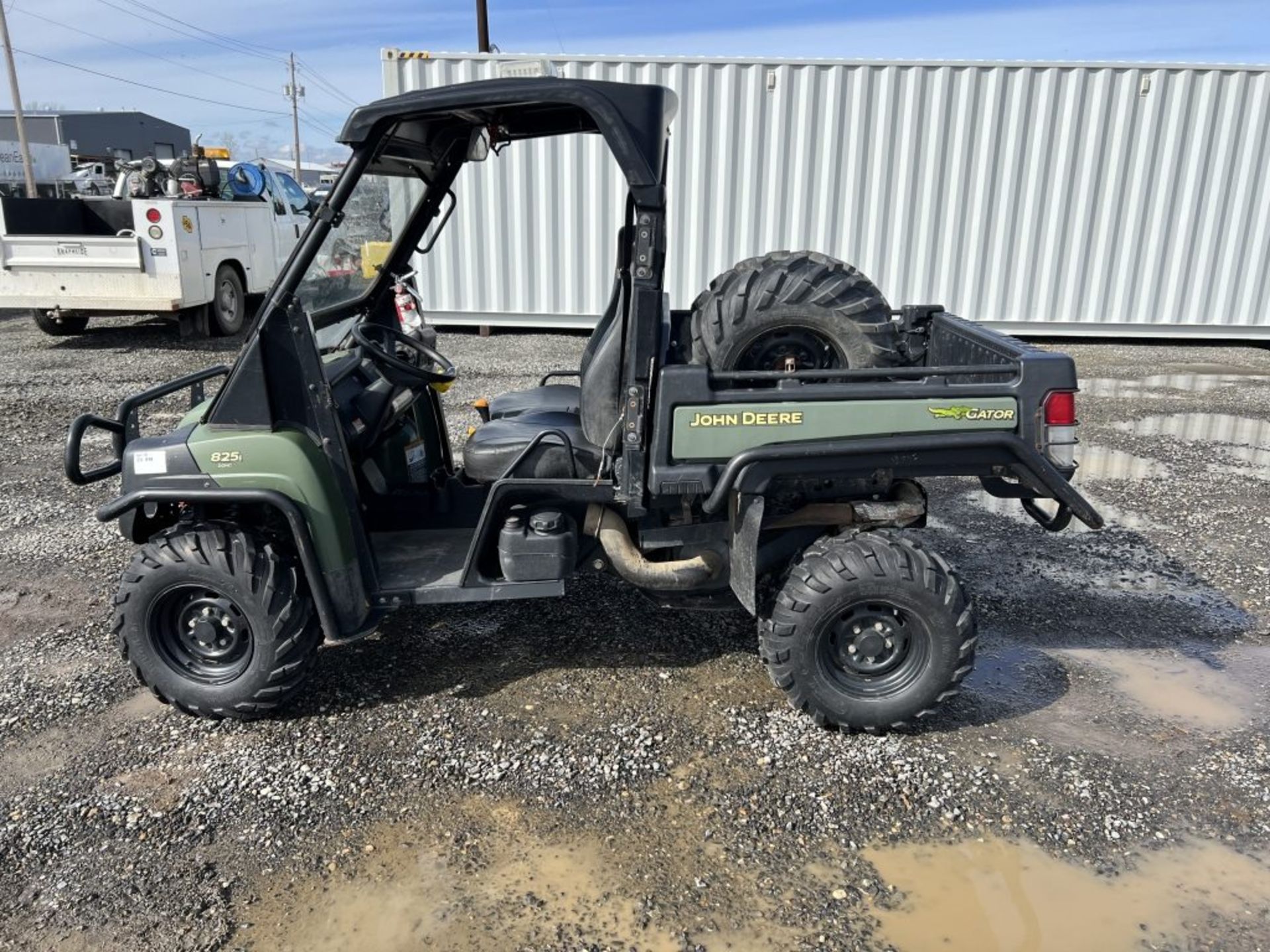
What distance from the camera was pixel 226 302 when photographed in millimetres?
11078

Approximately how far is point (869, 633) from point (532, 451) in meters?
1.30

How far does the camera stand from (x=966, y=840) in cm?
266

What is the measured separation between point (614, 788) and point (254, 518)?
5.22ft

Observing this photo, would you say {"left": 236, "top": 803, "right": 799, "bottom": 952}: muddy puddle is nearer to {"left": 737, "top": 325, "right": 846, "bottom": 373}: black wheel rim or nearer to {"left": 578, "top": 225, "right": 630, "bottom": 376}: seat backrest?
{"left": 578, "top": 225, "right": 630, "bottom": 376}: seat backrest

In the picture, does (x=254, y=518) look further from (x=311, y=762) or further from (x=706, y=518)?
(x=706, y=518)

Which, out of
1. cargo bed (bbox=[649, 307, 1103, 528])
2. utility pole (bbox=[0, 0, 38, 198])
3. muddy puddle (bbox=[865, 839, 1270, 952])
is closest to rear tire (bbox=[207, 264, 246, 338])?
cargo bed (bbox=[649, 307, 1103, 528])

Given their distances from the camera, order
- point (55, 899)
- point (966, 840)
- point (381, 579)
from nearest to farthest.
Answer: point (55, 899) → point (966, 840) → point (381, 579)

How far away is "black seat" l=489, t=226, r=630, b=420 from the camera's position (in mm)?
3357

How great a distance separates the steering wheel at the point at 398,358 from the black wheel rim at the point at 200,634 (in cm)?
103

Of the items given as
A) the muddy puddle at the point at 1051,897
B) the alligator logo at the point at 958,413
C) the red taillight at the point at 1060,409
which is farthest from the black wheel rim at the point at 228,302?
the muddy puddle at the point at 1051,897

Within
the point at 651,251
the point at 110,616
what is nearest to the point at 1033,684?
the point at 651,251

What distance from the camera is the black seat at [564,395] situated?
3.36 meters

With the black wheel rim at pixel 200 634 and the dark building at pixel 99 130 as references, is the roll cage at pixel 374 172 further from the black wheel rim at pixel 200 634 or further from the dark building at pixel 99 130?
the dark building at pixel 99 130

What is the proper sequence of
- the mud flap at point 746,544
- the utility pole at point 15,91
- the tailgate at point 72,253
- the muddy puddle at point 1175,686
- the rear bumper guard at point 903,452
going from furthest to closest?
1. the utility pole at point 15,91
2. the tailgate at point 72,253
3. the muddy puddle at point 1175,686
4. the mud flap at point 746,544
5. the rear bumper guard at point 903,452
